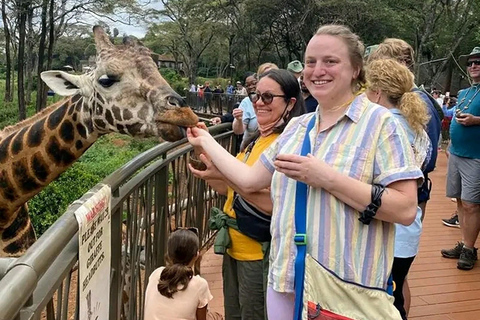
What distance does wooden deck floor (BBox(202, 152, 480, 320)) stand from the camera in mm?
3773

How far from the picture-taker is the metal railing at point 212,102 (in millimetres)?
23247

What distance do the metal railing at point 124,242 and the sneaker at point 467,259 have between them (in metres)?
2.40

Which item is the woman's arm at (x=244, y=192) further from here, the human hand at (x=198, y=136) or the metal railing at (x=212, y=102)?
the metal railing at (x=212, y=102)

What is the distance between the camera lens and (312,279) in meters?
1.83

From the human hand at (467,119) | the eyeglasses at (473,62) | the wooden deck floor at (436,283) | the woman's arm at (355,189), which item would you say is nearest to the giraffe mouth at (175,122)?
the woman's arm at (355,189)

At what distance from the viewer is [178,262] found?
2.87 metres

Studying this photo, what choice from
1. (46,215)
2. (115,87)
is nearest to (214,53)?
(46,215)

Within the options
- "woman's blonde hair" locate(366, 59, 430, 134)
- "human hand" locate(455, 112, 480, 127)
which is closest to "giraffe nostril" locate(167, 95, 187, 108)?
"woman's blonde hair" locate(366, 59, 430, 134)

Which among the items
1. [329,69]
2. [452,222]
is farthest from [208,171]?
[452,222]

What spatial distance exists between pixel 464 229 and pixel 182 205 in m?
2.54

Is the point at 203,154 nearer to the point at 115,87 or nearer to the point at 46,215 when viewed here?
the point at 115,87

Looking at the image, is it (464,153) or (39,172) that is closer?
(39,172)

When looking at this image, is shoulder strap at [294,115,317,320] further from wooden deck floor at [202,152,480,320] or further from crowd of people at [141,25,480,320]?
wooden deck floor at [202,152,480,320]

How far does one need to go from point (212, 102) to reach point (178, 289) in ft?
74.8
